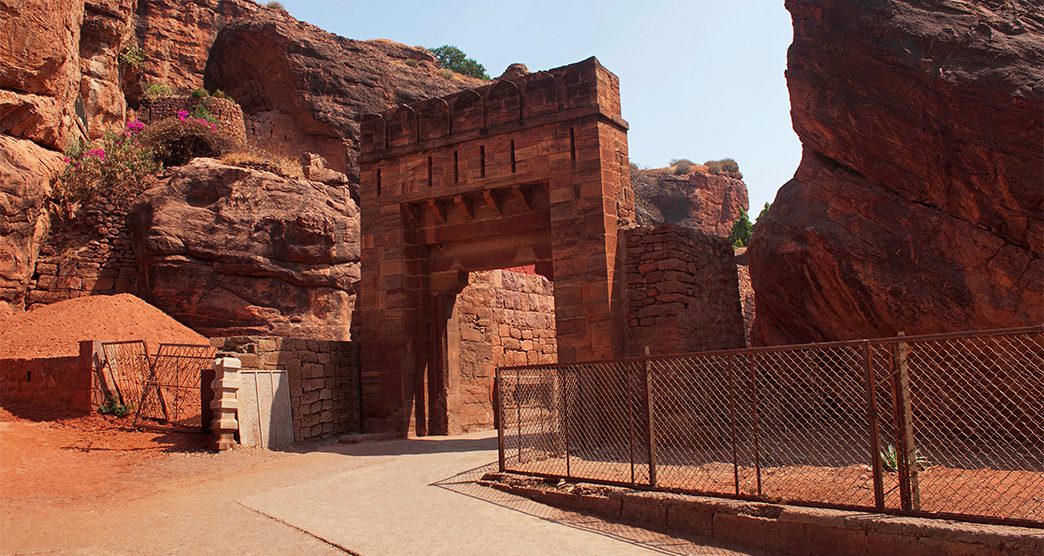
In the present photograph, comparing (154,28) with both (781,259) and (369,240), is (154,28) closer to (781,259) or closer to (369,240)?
(369,240)

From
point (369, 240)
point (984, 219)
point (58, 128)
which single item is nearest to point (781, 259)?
point (984, 219)

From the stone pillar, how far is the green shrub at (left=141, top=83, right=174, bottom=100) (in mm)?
20659

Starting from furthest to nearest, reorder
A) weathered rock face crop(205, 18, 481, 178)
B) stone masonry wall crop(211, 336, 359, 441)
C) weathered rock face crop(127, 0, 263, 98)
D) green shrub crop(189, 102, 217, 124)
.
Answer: weathered rock face crop(127, 0, 263, 98)
weathered rock face crop(205, 18, 481, 178)
green shrub crop(189, 102, 217, 124)
stone masonry wall crop(211, 336, 359, 441)

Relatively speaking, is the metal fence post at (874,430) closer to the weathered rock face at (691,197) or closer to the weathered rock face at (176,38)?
the weathered rock face at (176,38)

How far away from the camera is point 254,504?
747 centimetres

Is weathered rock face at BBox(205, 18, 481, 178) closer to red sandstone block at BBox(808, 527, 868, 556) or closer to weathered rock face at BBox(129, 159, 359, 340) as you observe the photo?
weathered rock face at BBox(129, 159, 359, 340)

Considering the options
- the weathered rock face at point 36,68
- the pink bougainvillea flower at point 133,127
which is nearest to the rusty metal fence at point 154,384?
the weathered rock face at point 36,68

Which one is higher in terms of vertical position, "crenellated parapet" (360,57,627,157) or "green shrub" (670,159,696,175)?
"green shrub" (670,159,696,175)

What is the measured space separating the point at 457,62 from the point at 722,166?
21762 millimetres

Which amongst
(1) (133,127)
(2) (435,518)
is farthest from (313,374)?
(1) (133,127)

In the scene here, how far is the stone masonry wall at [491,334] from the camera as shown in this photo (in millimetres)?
15297

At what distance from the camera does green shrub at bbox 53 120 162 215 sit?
18.1 meters

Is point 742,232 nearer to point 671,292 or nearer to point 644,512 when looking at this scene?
point 671,292

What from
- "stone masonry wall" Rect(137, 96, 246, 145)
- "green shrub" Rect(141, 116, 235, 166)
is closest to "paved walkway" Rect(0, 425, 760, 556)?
"green shrub" Rect(141, 116, 235, 166)
